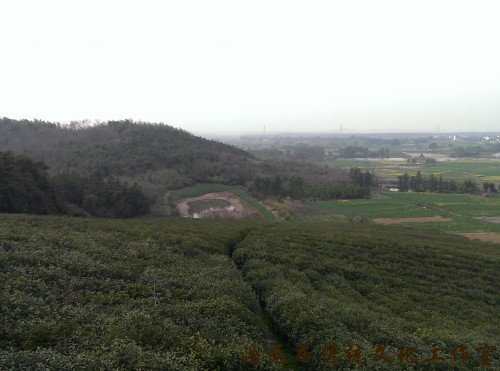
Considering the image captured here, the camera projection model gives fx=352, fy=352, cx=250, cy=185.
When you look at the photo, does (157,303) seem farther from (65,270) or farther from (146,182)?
(146,182)

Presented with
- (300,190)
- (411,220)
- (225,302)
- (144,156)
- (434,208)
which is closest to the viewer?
(225,302)

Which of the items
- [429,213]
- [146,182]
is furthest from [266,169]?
[429,213]

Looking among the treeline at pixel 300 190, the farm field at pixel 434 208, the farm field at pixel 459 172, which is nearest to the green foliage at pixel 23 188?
the treeline at pixel 300 190

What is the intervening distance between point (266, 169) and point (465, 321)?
66696 mm

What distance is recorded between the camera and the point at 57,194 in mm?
37281

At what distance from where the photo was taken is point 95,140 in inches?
3088

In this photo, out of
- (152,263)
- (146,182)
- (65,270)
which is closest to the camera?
A: (65,270)

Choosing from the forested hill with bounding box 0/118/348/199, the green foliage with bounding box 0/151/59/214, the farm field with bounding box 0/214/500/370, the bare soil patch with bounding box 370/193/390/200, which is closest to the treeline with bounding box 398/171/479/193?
the bare soil patch with bounding box 370/193/390/200

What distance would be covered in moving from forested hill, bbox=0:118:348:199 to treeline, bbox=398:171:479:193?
1316 centimetres

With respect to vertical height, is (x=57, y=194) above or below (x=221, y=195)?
above

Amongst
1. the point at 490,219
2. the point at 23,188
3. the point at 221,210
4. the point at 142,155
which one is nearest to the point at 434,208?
the point at 490,219

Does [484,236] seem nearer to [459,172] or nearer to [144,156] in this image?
[144,156]

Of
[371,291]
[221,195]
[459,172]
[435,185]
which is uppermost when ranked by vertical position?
[371,291]

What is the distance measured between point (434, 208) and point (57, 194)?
176ft
